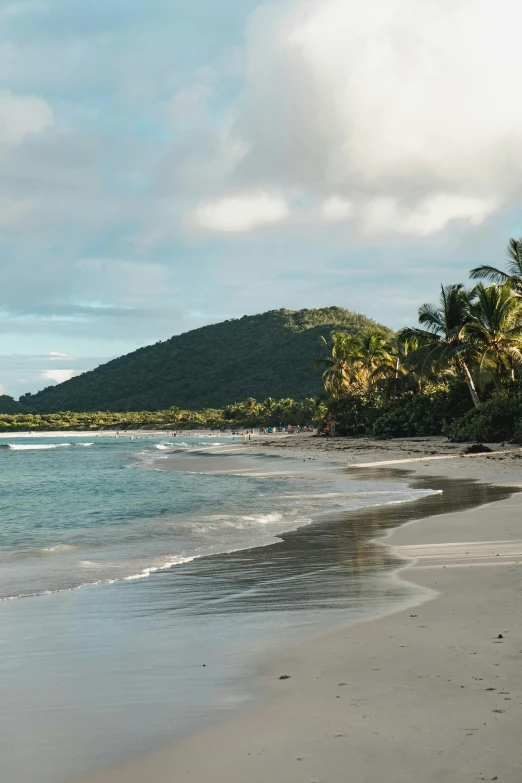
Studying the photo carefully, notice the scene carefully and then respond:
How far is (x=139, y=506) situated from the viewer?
19.2 m

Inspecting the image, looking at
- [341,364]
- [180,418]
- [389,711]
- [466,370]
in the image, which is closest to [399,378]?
[341,364]

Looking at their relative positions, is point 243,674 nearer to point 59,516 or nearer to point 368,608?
point 368,608

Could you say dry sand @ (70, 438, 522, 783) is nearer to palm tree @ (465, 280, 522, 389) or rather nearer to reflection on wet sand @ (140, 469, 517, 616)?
reflection on wet sand @ (140, 469, 517, 616)

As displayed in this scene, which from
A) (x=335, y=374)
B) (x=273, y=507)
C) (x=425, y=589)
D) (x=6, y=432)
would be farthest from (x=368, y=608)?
(x=6, y=432)

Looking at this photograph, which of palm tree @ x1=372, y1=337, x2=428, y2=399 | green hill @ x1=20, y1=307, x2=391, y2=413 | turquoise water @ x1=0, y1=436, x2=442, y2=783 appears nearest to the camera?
turquoise water @ x1=0, y1=436, x2=442, y2=783

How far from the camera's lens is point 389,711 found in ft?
13.1

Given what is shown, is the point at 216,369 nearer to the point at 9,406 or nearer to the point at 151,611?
the point at 9,406

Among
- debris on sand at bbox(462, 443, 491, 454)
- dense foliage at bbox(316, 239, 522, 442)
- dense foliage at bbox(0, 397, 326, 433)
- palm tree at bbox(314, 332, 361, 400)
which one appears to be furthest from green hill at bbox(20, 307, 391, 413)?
debris on sand at bbox(462, 443, 491, 454)

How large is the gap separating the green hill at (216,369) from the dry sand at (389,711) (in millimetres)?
128530

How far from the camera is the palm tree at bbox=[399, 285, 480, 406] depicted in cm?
3884

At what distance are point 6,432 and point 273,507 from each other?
138 metres

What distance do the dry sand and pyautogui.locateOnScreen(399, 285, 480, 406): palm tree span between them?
3294cm

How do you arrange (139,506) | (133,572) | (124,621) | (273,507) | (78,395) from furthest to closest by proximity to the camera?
(78,395) < (139,506) < (273,507) < (133,572) < (124,621)

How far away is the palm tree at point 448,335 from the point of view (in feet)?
127
